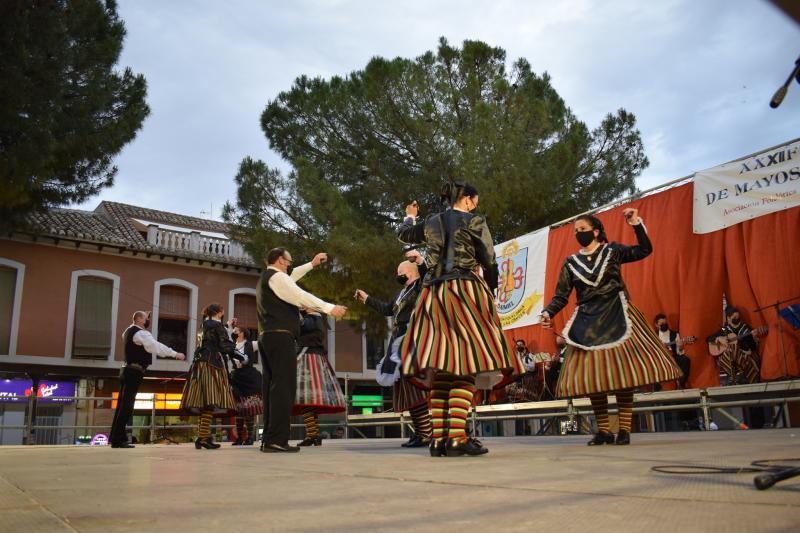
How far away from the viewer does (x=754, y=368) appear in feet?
27.2

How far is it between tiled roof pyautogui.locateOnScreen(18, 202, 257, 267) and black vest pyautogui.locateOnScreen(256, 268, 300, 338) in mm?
14542

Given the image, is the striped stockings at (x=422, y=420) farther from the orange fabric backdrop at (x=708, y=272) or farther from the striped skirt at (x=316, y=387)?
the orange fabric backdrop at (x=708, y=272)

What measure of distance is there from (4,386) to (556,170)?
1528 cm

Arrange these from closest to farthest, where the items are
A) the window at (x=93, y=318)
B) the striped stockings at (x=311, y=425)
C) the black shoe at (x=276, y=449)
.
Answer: the black shoe at (x=276, y=449)
the striped stockings at (x=311, y=425)
the window at (x=93, y=318)

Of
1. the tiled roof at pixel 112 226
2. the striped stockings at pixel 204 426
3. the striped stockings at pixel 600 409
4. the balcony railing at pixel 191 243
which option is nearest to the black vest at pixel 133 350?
the striped stockings at pixel 204 426

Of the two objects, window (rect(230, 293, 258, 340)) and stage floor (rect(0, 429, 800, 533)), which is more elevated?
window (rect(230, 293, 258, 340))

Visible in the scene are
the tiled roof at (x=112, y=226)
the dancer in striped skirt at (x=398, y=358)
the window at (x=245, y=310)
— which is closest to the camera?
the dancer in striped skirt at (x=398, y=358)

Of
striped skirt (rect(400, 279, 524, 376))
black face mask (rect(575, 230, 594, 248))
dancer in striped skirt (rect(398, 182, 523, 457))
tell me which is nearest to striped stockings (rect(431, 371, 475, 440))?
dancer in striped skirt (rect(398, 182, 523, 457))

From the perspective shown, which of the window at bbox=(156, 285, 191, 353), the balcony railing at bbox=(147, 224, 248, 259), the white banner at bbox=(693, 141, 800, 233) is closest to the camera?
the white banner at bbox=(693, 141, 800, 233)

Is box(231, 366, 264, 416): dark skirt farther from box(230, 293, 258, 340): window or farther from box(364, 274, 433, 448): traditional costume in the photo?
box(230, 293, 258, 340): window

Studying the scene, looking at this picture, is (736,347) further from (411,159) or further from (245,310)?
(245,310)

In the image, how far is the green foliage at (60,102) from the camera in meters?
10.2

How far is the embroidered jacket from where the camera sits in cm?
470

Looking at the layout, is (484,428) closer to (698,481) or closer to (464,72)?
(464,72)
